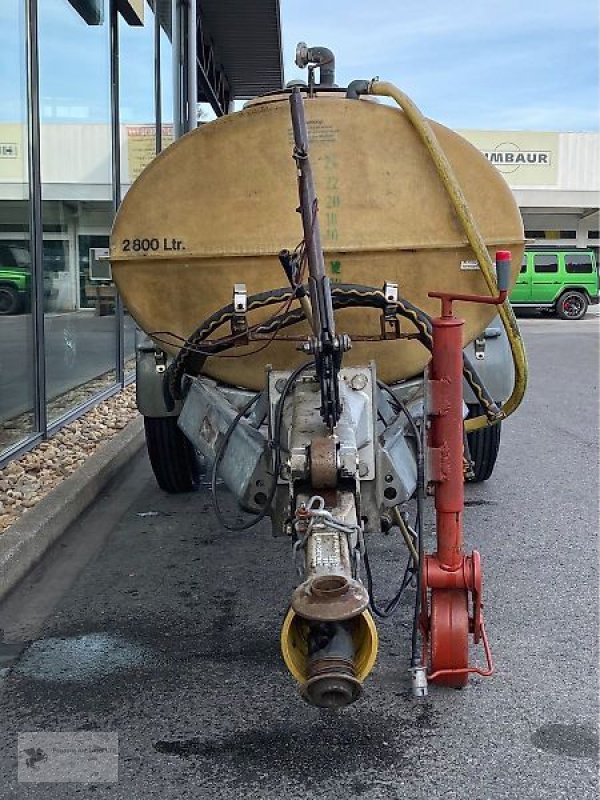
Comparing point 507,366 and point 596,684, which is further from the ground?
point 507,366

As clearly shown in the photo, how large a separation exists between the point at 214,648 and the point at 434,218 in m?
1.86

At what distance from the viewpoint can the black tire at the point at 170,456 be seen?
5.51 m

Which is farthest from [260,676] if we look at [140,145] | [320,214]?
[140,145]

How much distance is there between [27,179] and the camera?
662cm

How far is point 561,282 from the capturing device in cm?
2486

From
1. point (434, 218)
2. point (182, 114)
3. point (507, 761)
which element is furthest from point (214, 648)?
point (182, 114)

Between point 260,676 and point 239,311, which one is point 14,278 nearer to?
point 239,311

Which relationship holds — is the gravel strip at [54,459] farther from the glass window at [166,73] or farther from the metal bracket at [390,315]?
the glass window at [166,73]

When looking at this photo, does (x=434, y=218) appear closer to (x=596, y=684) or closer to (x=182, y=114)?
(x=596, y=684)

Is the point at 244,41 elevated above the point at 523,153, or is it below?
below

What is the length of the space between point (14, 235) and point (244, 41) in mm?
8417

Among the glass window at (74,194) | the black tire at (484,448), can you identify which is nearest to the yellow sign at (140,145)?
the glass window at (74,194)

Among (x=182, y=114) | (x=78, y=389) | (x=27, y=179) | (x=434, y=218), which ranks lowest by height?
(x=78, y=389)

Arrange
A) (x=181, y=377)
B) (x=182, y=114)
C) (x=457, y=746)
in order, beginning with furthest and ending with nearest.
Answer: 1. (x=182, y=114)
2. (x=181, y=377)
3. (x=457, y=746)
